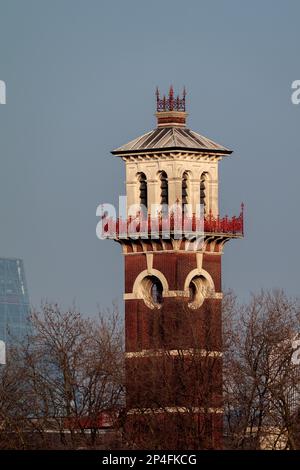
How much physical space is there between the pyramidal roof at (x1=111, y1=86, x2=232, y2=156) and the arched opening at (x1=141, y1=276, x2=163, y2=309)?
19.6 feet

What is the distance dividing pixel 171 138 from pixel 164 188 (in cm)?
235

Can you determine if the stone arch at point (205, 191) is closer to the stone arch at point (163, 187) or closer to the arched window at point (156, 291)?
the stone arch at point (163, 187)

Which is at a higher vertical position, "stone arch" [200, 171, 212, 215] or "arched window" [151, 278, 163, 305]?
"stone arch" [200, 171, 212, 215]

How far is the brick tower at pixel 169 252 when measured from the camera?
153m

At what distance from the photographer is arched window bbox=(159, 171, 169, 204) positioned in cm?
15662

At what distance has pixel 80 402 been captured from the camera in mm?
154500

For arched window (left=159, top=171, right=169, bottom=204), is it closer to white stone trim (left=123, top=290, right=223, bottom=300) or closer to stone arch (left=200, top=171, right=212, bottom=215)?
stone arch (left=200, top=171, right=212, bottom=215)

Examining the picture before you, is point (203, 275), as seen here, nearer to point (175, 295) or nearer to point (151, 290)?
point (175, 295)

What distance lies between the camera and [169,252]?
157 metres

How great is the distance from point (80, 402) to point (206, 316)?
6.97m

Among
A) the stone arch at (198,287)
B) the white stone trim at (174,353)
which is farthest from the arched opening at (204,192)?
the white stone trim at (174,353)

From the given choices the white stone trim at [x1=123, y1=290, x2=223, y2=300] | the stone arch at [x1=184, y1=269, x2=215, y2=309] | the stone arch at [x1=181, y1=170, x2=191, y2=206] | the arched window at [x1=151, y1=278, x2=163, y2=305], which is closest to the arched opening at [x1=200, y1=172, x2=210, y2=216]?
the stone arch at [x1=181, y1=170, x2=191, y2=206]

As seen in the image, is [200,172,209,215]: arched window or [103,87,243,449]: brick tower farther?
[200,172,209,215]: arched window
